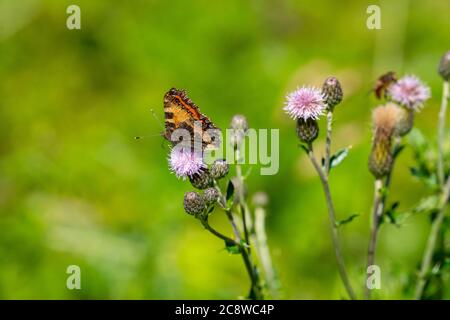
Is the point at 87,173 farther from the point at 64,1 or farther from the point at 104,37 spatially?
the point at 64,1

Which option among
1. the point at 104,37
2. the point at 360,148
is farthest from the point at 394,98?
the point at 104,37

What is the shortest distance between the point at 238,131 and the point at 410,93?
0.66 meters

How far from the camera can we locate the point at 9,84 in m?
5.20

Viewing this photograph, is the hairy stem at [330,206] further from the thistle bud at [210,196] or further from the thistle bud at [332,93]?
the thistle bud at [210,196]

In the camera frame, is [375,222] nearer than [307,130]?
No

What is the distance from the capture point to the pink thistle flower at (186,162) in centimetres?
207

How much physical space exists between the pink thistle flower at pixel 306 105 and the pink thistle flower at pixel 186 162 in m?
0.33

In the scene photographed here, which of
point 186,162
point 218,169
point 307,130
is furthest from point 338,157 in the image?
point 186,162

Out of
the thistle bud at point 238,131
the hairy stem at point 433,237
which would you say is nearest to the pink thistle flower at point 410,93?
the hairy stem at point 433,237

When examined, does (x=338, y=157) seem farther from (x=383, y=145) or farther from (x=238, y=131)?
(x=238, y=131)

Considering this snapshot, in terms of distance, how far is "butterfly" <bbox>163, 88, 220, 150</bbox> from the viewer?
2.07m

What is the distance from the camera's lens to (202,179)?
2.08 metres

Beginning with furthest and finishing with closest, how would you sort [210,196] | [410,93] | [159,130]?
[159,130] → [410,93] → [210,196]

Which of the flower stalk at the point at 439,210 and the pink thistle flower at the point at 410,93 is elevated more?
the pink thistle flower at the point at 410,93
